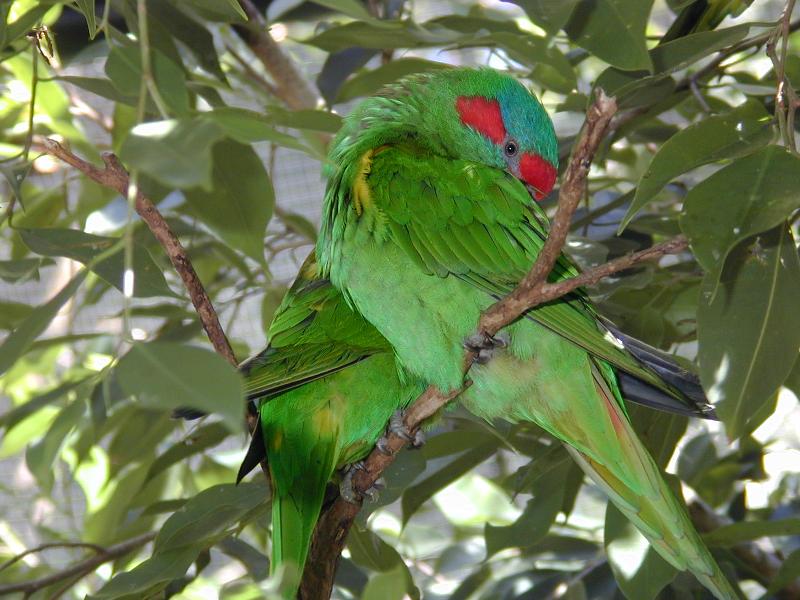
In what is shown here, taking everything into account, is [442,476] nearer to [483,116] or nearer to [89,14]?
[483,116]

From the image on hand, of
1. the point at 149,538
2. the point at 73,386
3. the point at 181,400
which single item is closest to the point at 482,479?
the point at 149,538

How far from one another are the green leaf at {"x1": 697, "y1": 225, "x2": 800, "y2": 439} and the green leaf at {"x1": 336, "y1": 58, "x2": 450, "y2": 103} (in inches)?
28.7

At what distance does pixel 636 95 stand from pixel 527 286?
590 mm

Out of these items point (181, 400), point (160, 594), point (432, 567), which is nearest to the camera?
point (181, 400)

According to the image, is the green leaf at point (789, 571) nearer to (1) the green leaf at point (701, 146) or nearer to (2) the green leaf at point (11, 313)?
(1) the green leaf at point (701, 146)

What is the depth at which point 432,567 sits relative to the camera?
187 centimetres

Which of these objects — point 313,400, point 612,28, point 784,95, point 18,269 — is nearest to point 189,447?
point 313,400

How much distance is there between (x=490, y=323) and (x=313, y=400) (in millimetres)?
380

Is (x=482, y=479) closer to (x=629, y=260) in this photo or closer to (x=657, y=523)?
(x=657, y=523)

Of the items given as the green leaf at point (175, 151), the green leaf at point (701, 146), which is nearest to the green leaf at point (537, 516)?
the green leaf at point (701, 146)

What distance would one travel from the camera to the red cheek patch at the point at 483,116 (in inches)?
55.7

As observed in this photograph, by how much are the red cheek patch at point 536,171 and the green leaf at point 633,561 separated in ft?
1.58

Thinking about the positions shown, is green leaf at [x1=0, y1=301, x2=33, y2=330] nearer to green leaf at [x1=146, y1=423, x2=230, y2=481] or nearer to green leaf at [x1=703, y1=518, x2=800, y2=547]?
green leaf at [x1=146, y1=423, x2=230, y2=481]

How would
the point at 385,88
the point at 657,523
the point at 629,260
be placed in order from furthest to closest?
1. the point at 385,88
2. the point at 657,523
3. the point at 629,260
